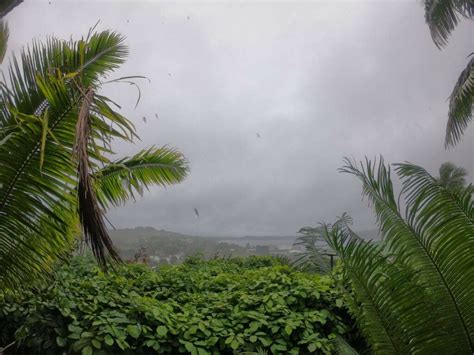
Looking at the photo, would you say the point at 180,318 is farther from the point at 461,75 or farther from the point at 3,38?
the point at 461,75

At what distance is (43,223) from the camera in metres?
2.42

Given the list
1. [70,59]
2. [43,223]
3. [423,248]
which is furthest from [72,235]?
[423,248]

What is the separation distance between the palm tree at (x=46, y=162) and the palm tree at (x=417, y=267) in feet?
4.78

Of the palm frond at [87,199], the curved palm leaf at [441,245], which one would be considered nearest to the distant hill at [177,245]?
the curved palm leaf at [441,245]

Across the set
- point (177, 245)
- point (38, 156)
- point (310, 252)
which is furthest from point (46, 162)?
point (177, 245)

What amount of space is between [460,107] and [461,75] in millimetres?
700

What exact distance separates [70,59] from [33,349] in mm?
2317

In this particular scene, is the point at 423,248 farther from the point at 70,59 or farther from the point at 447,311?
the point at 70,59

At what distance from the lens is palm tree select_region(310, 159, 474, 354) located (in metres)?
2.35

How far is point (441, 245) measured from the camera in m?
2.36

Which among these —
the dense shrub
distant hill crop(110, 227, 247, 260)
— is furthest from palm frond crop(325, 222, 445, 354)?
distant hill crop(110, 227, 247, 260)

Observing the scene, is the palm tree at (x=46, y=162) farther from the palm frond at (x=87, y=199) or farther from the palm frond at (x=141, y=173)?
the palm frond at (x=141, y=173)

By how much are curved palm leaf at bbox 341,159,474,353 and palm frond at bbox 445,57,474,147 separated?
5.70 m

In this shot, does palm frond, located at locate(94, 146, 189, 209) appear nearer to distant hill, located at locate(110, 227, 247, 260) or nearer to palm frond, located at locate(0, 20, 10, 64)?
palm frond, located at locate(0, 20, 10, 64)
